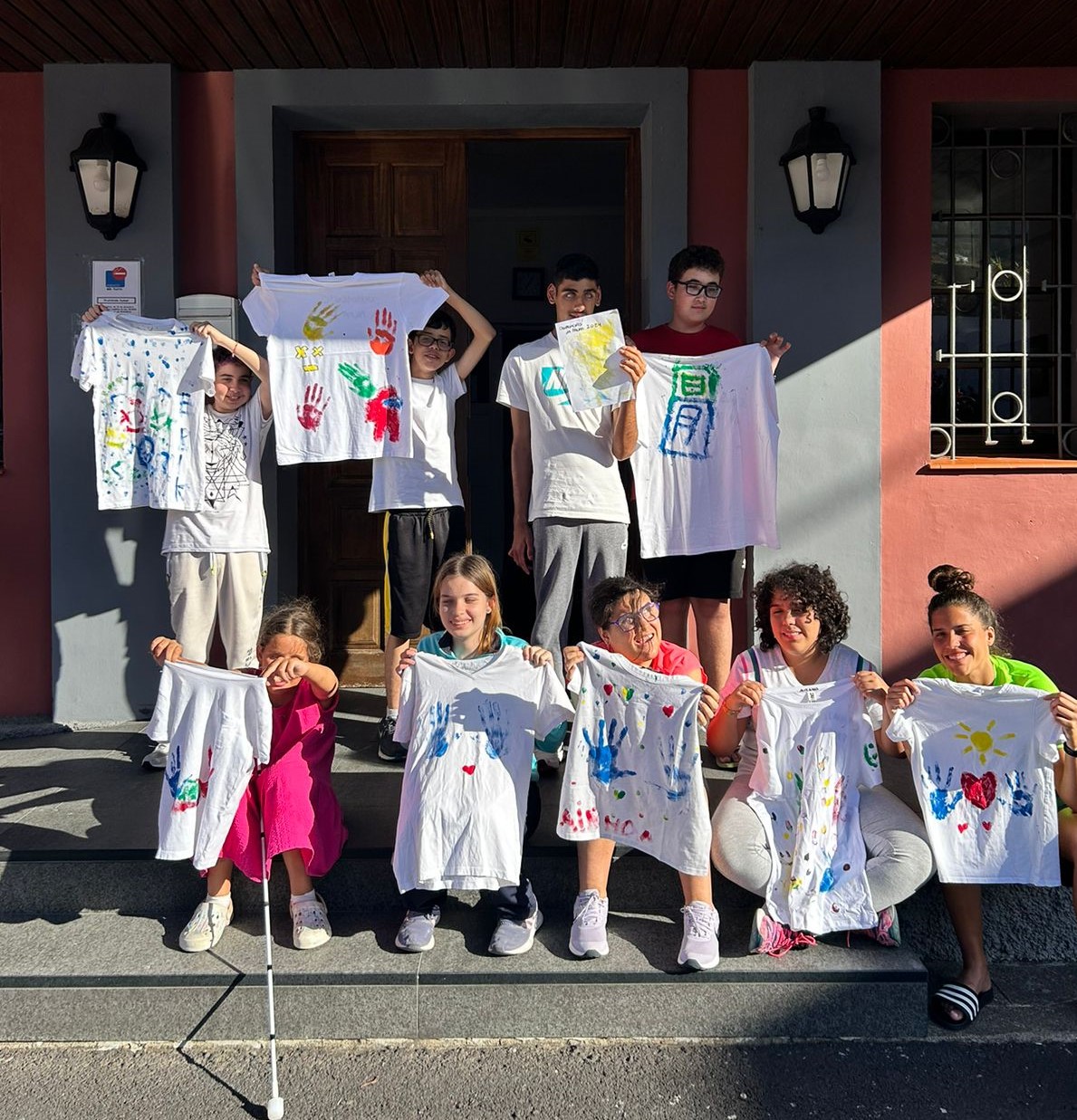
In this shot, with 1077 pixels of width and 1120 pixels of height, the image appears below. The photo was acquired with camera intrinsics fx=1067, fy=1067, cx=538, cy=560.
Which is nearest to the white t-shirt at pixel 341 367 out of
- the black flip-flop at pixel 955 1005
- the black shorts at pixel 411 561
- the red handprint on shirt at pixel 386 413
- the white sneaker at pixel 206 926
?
the red handprint on shirt at pixel 386 413

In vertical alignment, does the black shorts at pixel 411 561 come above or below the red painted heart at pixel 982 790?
above

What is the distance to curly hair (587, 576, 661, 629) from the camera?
3.28m

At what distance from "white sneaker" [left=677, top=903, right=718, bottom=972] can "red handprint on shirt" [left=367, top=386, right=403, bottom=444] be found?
2098 mm

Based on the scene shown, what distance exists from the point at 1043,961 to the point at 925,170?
343 centimetres

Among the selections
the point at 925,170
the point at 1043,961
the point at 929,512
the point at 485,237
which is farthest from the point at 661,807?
the point at 485,237

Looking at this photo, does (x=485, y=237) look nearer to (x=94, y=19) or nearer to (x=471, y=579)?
(x=94, y=19)

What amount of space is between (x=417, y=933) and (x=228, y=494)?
197 cm

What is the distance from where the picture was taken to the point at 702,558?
421 cm

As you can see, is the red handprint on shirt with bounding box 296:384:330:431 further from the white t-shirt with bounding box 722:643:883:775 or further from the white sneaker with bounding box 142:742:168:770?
the white t-shirt with bounding box 722:643:883:775

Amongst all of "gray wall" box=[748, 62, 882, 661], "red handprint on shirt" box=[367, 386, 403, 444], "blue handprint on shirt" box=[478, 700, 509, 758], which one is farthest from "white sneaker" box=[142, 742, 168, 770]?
"gray wall" box=[748, 62, 882, 661]

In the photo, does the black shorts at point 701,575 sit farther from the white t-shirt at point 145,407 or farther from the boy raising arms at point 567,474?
the white t-shirt at point 145,407

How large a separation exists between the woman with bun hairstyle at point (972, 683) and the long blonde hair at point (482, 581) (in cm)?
120

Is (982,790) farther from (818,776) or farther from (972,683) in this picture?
(818,776)

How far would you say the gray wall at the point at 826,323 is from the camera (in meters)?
4.78
